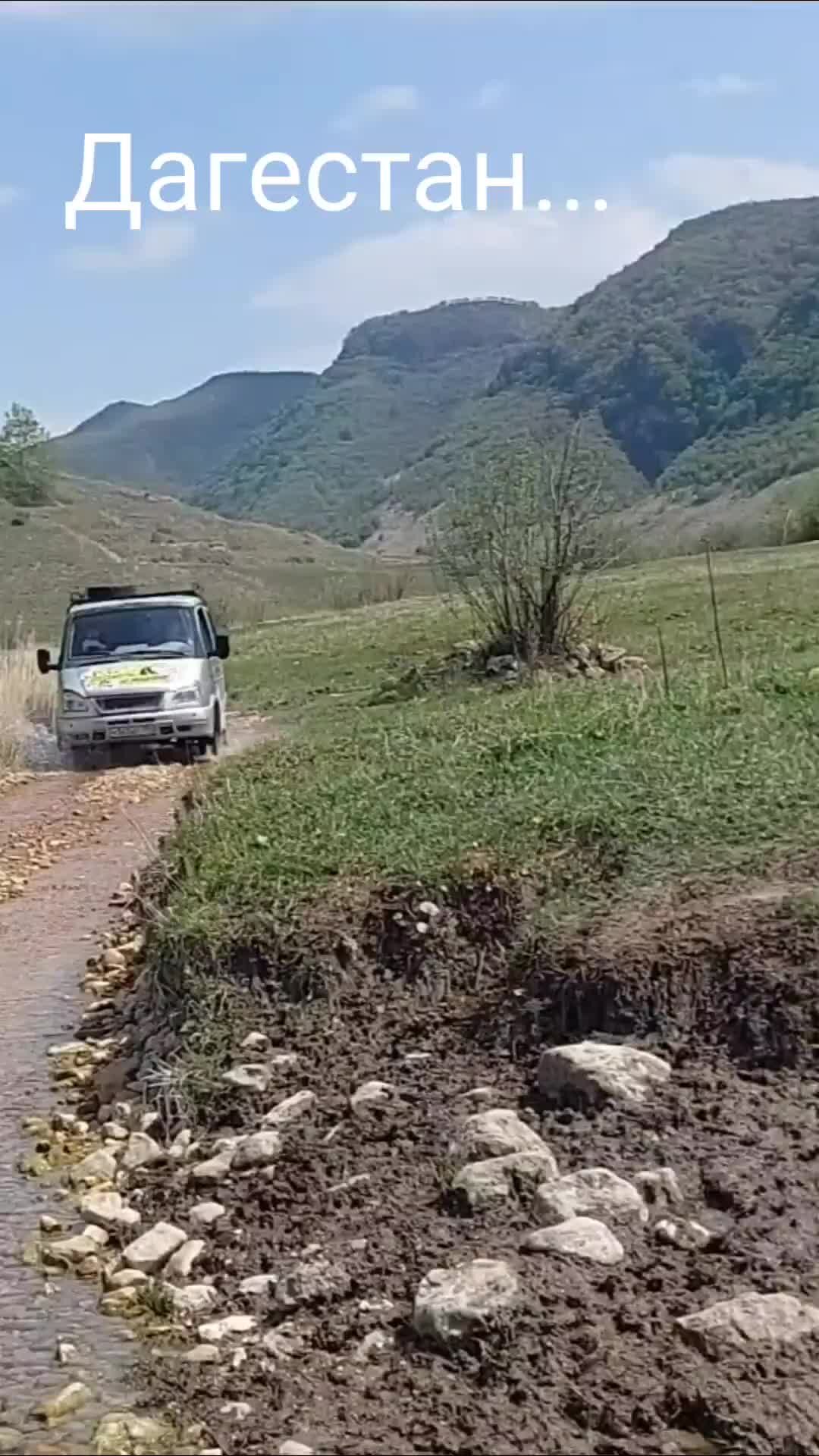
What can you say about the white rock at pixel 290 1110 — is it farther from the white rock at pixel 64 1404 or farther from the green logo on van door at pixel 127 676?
the green logo on van door at pixel 127 676

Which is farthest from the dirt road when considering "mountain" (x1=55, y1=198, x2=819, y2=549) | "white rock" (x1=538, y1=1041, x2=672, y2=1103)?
"mountain" (x1=55, y1=198, x2=819, y2=549)

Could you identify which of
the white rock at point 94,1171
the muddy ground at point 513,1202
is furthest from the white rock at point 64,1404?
the white rock at point 94,1171

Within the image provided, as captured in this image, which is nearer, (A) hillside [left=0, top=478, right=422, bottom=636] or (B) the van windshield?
(B) the van windshield

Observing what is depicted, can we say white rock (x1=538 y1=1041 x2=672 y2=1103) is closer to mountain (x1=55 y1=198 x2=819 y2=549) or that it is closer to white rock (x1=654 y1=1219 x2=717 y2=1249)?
white rock (x1=654 y1=1219 x2=717 y2=1249)

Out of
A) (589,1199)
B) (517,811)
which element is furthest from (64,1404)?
(517,811)

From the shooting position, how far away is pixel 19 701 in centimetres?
2105

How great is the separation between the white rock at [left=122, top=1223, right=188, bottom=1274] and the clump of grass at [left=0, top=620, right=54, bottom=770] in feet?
40.6

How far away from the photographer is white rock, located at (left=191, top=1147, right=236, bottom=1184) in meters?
5.78

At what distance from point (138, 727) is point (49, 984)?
26.4ft

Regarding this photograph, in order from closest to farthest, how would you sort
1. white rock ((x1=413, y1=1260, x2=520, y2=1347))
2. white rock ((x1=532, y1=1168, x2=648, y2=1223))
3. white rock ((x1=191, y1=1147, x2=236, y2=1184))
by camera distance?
white rock ((x1=413, y1=1260, x2=520, y2=1347)) → white rock ((x1=532, y1=1168, x2=648, y2=1223)) → white rock ((x1=191, y1=1147, x2=236, y2=1184))

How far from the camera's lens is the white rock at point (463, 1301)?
4398 mm

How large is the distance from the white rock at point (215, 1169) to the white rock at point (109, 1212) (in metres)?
0.24

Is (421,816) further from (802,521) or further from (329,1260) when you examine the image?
(802,521)

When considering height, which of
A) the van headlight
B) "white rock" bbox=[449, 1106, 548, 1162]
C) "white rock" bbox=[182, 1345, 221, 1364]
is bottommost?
"white rock" bbox=[182, 1345, 221, 1364]
